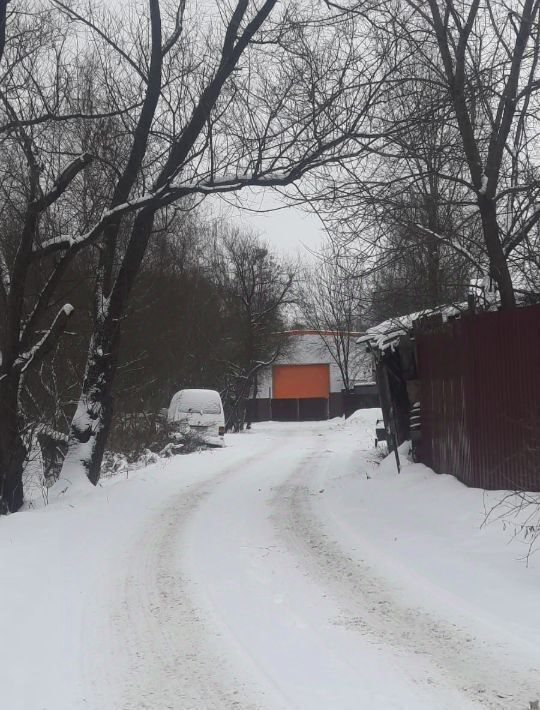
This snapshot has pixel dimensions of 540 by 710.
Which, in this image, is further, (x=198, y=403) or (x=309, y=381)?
(x=309, y=381)

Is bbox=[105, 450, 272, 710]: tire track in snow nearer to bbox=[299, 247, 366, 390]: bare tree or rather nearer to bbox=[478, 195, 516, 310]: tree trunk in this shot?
bbox=[478, 195, 516, 310]: tree trunk

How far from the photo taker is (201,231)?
40531 millimetres

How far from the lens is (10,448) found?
459 inches

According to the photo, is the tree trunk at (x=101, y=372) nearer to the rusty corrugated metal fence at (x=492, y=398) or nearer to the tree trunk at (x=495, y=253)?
the rusty corrugated metal fence at (x=492, y=398)

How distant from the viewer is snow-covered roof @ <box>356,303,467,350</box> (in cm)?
1207

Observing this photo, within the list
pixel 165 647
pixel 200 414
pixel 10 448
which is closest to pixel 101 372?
pixel 10 448

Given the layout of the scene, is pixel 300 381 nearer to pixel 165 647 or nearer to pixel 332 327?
pixel 332 327

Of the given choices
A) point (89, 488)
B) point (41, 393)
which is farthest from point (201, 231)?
point (89, 488)

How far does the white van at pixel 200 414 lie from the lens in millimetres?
24297

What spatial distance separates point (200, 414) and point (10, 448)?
43.5ft

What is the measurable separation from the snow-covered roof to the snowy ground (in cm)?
289

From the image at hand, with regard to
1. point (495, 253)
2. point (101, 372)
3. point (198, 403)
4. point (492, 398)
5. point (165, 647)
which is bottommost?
point (165, 647)

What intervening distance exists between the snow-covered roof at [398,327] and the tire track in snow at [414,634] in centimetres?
511

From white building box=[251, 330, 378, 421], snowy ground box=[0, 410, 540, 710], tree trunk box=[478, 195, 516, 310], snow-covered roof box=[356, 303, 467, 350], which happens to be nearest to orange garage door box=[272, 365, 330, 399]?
white building box=[251, 330, 378, 421]
